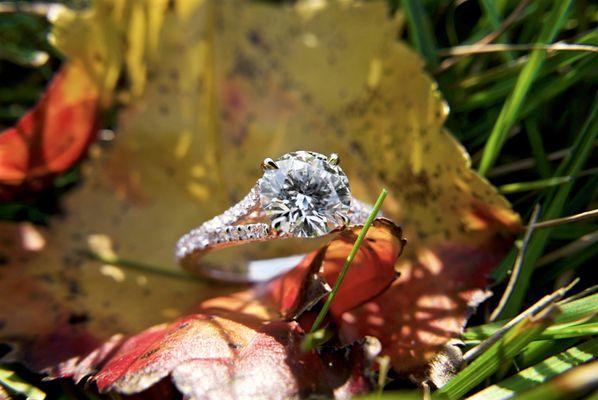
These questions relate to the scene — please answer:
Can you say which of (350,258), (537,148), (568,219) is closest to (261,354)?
(350,258)

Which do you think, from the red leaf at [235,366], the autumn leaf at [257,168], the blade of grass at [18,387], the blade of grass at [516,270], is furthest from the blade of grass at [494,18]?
the blade of grass at [18,387]

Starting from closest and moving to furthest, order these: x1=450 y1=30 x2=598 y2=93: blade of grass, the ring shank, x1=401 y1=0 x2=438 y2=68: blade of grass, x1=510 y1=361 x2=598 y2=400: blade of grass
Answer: x1=510 y1=361 x2=598 y2=400: blade of grass
the ring shank
x1=450 y1=30 x2=598 y2=93: blade of grass
x1=401 y1=0 x2=438 y2=68: blade of grass

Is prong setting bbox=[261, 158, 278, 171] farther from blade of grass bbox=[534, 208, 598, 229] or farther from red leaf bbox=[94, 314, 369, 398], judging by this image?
blade of grass bbox=[534, 208, 598, 229]

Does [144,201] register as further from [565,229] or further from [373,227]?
[565,229]

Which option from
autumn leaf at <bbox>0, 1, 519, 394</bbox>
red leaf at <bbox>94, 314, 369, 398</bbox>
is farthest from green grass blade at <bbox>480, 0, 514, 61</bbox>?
red leaf at <bbox>94, 314, 369, 398</bbox>

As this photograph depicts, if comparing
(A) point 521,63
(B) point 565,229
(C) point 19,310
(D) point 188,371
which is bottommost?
(C) point 19,310

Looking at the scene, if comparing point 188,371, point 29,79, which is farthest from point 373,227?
point 29,79

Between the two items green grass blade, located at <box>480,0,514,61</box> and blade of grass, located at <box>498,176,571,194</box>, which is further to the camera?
green grass blade, located at <box>480,0,514,61</box>
